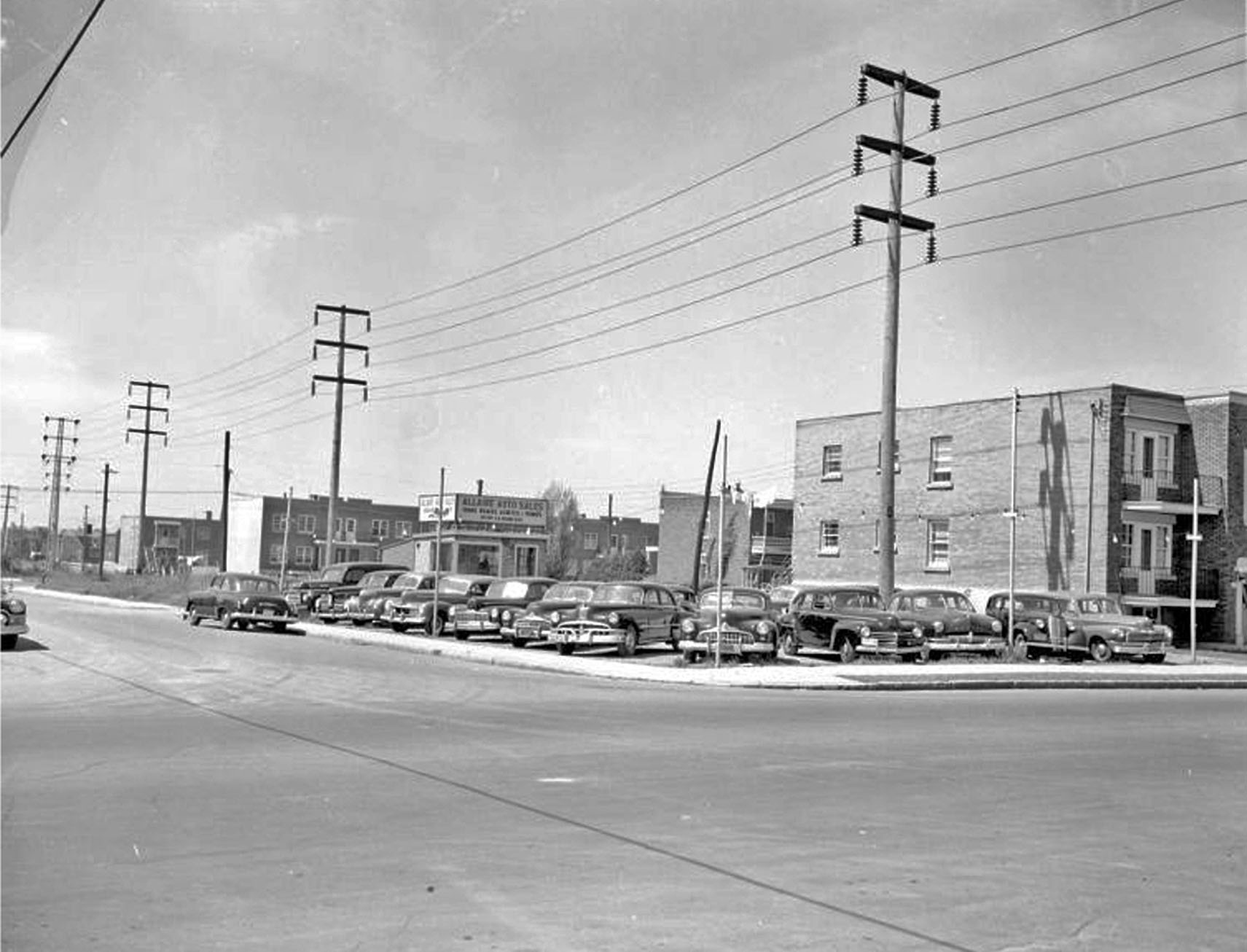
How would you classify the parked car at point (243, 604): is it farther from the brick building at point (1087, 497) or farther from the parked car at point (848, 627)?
the brick building at point (1087, 497)

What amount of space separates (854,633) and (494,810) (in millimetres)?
18421

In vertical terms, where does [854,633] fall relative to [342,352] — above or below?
below

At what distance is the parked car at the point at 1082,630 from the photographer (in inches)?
1158

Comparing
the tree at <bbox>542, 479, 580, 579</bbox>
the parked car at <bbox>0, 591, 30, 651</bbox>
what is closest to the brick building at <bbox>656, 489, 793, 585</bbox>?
the tree at <bbox>542, 479, 580, 579</bbox>

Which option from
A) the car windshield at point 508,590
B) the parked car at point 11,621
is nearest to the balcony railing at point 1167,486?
the car windshield at point 508,590

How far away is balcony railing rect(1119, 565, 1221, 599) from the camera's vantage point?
134 feet

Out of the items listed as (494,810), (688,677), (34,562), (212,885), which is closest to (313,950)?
(212,885)

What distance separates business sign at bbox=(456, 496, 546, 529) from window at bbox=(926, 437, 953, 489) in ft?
55.4

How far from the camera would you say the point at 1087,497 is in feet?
132

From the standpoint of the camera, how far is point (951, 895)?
6.52 meters

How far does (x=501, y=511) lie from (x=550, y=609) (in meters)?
26.2

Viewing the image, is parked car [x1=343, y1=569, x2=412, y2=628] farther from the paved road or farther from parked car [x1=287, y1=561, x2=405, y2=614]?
the paved road

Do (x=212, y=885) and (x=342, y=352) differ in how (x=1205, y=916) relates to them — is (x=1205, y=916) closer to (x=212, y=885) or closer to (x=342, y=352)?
(x=212, y=885)

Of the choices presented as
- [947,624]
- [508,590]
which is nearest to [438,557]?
[508,590]
